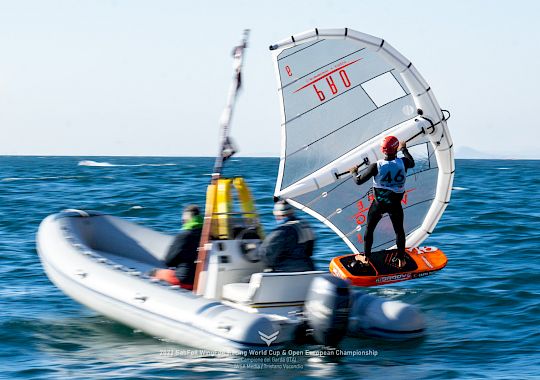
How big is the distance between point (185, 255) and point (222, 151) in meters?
1.22

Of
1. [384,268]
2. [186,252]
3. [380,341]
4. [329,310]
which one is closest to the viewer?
[329,310]

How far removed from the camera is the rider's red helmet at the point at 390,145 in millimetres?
9805

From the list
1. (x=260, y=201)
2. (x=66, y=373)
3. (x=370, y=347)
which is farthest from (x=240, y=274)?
(x=260, y=201)

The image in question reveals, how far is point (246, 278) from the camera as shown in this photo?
9.22 metres

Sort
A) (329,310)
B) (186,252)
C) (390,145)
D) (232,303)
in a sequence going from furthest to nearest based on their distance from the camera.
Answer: (390,145) < (186,252) < (232,303) < (329,310)

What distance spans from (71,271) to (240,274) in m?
2.06

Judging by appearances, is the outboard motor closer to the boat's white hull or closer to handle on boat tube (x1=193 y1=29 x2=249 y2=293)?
the boat's white hull

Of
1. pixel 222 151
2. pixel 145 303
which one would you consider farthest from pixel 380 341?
pixel 222 151

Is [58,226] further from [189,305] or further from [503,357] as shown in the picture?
[503,357]

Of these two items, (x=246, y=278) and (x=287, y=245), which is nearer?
(x=287, y=245)

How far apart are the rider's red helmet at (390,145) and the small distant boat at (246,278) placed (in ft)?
2.61

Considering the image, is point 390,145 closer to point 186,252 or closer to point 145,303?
point 186,252

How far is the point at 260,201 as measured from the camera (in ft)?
74.7

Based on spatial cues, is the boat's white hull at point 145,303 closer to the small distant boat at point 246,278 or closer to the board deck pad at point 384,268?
the small distant boat at point 246,278
